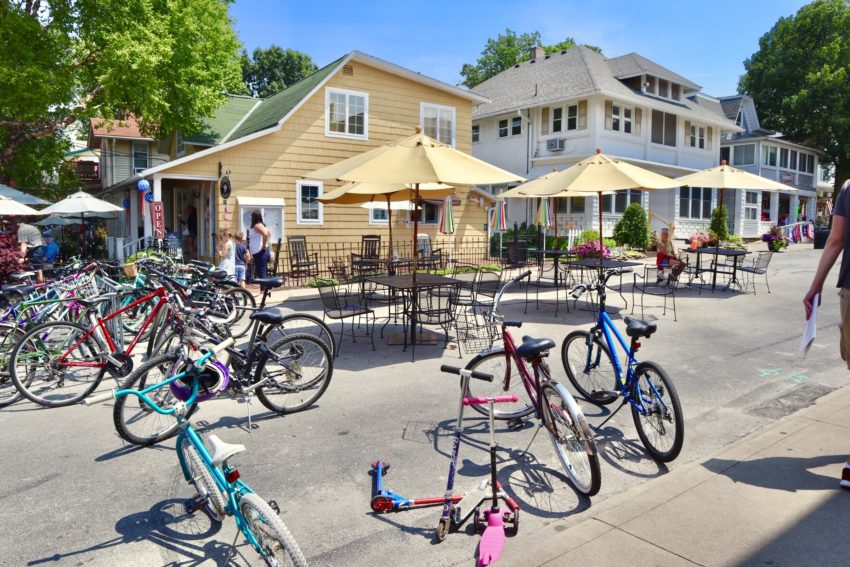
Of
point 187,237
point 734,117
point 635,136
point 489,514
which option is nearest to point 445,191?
point 489,514

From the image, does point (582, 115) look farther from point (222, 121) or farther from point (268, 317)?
point (268, 317)

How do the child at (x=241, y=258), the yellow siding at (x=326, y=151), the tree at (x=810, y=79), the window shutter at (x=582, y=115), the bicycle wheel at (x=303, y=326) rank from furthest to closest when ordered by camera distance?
the tree at (x=810, y=79)
the window shutter at (x=582, y=115)
the yellow siding at (x=326, y=151)
the child at (x=241, y=258)
the bicycle wheel at (x=303, y=326)

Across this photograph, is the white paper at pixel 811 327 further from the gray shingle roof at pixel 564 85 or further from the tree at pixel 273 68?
the tree at pixel 273 68

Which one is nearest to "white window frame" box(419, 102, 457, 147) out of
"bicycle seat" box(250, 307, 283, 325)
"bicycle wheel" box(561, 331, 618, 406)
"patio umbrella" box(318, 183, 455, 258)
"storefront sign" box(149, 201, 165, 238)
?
"patio umbrella" box(318, 183, 455, 258)

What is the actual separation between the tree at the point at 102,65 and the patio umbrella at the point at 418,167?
39.3 feet

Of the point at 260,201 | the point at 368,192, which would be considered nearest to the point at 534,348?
the point at 368,192

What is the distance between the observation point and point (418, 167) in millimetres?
7785

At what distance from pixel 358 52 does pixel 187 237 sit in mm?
9177

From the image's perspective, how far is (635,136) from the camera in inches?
1068

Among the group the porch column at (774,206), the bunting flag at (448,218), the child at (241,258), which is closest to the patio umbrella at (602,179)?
the bunting flag at (448,218)

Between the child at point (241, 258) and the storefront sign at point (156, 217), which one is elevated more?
the storefront sign at point (156, 217)

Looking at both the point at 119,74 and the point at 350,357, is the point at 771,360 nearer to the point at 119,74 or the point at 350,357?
the point at 350,357

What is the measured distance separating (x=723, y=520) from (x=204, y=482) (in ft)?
10.3

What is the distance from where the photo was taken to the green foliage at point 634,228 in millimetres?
24391
